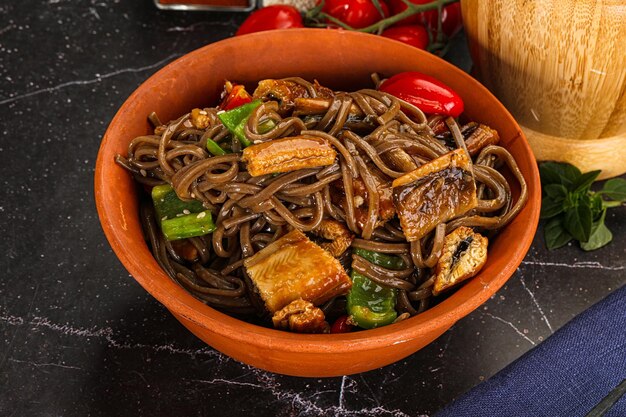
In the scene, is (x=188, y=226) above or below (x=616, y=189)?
above

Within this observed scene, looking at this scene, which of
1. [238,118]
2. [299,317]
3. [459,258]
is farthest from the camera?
[238,118]

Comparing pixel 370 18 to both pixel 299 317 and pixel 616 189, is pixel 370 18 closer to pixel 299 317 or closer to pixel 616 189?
pixel 616 189

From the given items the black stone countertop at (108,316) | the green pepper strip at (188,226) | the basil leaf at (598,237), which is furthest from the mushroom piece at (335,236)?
the basil leaf at (598,237)

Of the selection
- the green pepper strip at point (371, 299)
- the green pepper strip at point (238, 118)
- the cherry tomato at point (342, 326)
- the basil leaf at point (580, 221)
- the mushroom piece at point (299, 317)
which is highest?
the green pepper strip at point (238, 118)

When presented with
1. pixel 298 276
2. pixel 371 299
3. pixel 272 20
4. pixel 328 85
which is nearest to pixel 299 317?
pixel 298 276

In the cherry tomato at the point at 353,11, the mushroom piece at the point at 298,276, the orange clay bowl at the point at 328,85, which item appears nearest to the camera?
the orange clay bowl at the point at 328,85

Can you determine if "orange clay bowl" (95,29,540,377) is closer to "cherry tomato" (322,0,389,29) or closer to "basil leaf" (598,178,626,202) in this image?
"basil leaf" (598,178,626,202)

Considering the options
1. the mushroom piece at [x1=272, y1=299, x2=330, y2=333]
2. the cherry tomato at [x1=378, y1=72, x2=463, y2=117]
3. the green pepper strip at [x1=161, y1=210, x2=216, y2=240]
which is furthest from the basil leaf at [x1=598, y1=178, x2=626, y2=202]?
the green pepper strip at [x1=161, y1=210, x2=216, y2=240]

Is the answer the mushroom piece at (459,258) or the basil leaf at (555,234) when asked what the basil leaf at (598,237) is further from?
the mushroom piece at (459,258)
